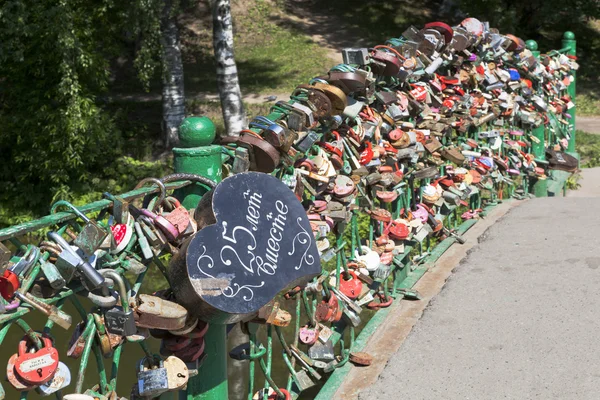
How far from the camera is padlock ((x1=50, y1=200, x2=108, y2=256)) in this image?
1.70 meters

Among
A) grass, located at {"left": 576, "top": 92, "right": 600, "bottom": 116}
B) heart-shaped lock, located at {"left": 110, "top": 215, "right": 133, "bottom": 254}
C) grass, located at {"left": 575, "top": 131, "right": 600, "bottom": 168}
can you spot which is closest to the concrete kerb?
heart-shaped lock, located at {"left": 110, "top": 215, "right": 133, "bottom": 254}

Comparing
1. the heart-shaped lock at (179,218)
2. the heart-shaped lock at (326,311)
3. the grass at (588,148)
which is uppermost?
the heart-shaped lock at (179,218)

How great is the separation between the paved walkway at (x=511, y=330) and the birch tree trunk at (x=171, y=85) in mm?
10150

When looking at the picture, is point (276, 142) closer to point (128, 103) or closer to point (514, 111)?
point (514, 111)

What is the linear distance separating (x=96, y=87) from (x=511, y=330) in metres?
11.0

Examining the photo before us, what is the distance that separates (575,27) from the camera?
23031 mm

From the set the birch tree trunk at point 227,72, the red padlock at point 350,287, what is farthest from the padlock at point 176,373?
the birch tree trunk at point 227,72

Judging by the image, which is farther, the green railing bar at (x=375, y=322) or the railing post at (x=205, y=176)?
the green railing bar at (x=375, y=322)

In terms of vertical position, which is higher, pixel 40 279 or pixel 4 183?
pixel 40 279

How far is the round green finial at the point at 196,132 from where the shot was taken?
213cm

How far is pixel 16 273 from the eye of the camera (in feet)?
5.22

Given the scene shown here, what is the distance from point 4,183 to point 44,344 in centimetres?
1188

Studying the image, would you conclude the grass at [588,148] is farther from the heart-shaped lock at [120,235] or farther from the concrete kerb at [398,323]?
the heart-shaped lock at [120,235]

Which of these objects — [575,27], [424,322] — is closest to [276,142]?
[424,322]
